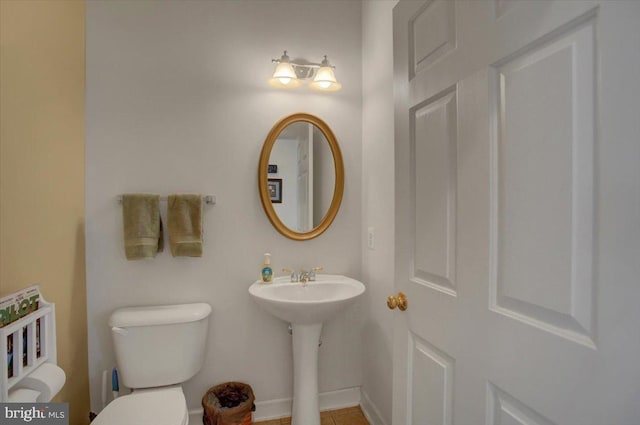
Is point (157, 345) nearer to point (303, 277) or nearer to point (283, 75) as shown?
point (303, 277)

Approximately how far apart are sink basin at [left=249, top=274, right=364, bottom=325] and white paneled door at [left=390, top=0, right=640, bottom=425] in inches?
23.6

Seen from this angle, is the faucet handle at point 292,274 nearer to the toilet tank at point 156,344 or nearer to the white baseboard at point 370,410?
the toilet tank at point 156,344

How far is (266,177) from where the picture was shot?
2.01 m

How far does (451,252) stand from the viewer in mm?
950

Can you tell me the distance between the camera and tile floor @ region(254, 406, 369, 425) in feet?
6.58

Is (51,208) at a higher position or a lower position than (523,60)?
lower

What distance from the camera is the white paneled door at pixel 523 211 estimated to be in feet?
1.82

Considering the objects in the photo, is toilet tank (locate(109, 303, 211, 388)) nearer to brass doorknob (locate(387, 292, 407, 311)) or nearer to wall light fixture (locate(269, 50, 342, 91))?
brass doorknob (locate(387, 292, 407, 311))

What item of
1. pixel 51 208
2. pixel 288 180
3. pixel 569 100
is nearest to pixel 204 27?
pixel 288 180

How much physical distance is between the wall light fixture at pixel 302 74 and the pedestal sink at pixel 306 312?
1173 mm

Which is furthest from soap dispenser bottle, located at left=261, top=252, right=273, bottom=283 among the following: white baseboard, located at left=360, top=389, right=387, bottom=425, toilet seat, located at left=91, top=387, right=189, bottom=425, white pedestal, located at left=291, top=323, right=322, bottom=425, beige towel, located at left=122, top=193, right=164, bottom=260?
white baseboard, located at left=360, top=389, right=387, bottom=425

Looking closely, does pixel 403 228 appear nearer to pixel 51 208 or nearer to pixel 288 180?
pixel 288 180

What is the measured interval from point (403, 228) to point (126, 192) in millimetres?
1526

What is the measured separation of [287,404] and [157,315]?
98cm
